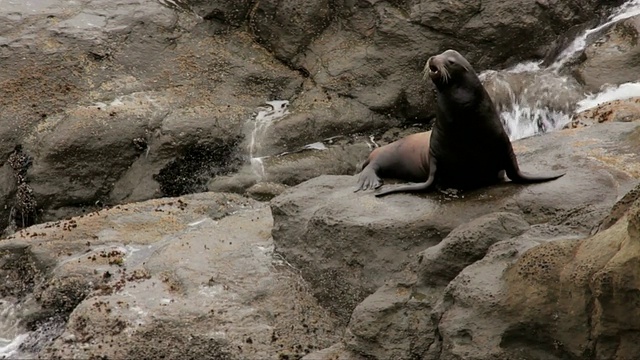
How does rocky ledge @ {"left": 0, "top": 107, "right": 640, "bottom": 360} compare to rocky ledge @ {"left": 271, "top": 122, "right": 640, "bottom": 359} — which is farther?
rocky ledge @ {"left": 0, "top": 107, "right": 640, "bottom": 360}

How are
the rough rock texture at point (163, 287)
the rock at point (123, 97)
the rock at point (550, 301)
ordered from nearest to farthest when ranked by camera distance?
the rock at point (550, 301)
the rough rock texture at point (163, 287)
the rock at point (123, 97)

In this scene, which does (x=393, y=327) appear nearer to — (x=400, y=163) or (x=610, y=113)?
(x=400, y=163)

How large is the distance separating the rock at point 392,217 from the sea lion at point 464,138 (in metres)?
0.13

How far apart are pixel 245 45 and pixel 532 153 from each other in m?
5.73

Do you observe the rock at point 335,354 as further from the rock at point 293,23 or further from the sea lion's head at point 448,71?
the rock at point 293,23

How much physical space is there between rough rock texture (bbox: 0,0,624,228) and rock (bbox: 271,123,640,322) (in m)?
3.91

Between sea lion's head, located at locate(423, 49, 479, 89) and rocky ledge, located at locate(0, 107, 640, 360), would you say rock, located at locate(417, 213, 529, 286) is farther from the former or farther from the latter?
sea lion's head, located at locate(423, 49, 479, 89)

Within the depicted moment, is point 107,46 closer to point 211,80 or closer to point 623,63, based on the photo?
point 211,80

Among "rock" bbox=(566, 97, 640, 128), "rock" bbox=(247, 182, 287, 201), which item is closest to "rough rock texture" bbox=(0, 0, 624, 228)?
"rock" bbox=(247, 182, 287, 201)

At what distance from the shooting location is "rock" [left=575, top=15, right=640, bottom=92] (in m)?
13.0

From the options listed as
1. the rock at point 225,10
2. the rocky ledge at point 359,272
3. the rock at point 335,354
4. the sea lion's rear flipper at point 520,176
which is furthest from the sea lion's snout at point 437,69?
the rock at point 225,10

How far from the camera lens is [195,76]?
13.5 metres

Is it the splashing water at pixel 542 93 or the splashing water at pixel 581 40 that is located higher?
the splashing water at pixel 581 40

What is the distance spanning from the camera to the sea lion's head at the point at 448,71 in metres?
8.25
